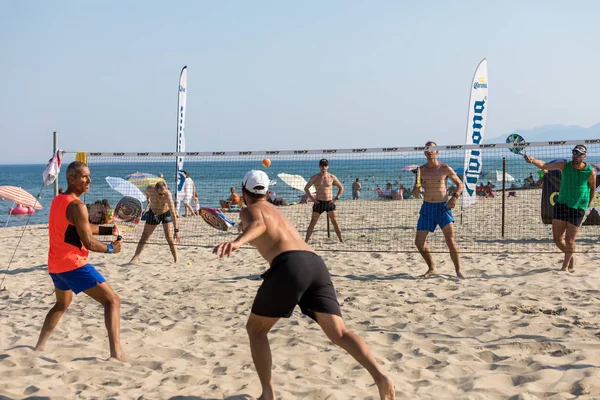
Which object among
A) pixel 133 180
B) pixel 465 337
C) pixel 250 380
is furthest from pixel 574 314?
pixel 133 180

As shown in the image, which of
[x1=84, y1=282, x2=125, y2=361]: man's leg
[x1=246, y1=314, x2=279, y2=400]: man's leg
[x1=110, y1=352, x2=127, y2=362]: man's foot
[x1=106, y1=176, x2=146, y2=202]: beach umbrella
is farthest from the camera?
[x1=106, y1=176, x2=146, y2=202]: beach umbrella

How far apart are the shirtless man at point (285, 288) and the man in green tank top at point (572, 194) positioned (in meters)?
4.85

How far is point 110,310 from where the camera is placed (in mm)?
4738

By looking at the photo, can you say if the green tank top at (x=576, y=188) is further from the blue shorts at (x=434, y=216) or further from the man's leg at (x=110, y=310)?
the man's leg at (x=110, y=310)

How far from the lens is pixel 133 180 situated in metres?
15.1

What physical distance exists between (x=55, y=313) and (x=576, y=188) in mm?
6196

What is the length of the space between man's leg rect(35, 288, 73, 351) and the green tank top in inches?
236

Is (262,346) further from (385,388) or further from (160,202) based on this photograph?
(160,202)

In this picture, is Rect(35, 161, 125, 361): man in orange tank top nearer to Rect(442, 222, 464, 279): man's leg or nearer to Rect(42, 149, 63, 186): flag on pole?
Rect(42, 149, 63, 186): flag on pole

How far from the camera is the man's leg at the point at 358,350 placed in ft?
11.8

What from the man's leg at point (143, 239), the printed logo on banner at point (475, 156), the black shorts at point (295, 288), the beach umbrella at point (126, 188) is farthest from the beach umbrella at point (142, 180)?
the black shorts at point (295, 288)

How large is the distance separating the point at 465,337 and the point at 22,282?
6.00 metres

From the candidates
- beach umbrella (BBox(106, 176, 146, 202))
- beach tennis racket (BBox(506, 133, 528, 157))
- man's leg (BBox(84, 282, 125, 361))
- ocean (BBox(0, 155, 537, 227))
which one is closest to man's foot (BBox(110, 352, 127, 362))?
man's leg (BBox(84, 282, 125, 361))

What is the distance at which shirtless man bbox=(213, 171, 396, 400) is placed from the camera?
11.8 feet
